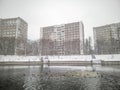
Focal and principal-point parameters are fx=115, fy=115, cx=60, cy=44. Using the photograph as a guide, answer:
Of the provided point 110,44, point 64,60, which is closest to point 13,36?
point 64,60

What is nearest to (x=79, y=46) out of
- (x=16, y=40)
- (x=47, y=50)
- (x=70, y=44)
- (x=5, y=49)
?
(x=70, y=44)

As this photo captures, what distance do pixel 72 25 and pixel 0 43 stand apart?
3977cm

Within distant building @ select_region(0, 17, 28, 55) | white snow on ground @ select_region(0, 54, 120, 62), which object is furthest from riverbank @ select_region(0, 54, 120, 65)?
distant building @ select_region(0, 17, 28, 55)

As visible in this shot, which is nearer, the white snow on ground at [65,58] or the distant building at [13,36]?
the white snow on ground at [65,58]

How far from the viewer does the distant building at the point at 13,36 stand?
36.2 meters

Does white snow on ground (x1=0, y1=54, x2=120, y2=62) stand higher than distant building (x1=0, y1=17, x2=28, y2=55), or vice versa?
distant building (x1=0, y1=17, x2=28, y2=55)

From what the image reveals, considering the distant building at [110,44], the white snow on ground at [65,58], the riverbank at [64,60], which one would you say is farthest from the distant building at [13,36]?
the distant building at [110,44]

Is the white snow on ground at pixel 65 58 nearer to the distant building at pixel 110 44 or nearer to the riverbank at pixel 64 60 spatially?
the riverbank at pixel 64 60

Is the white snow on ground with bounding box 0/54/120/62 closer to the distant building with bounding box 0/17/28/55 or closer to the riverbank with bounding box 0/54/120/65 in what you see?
the riverbank with bounding box 0/54/120/65

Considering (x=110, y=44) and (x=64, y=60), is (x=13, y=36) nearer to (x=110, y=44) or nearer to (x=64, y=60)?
(x=64, y=60)

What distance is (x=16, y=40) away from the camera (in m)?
37.7

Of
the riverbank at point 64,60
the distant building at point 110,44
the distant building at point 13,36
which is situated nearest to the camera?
the riverbank at point 64,60

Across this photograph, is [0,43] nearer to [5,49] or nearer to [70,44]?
[5,49]

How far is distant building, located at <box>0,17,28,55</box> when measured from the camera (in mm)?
36219
